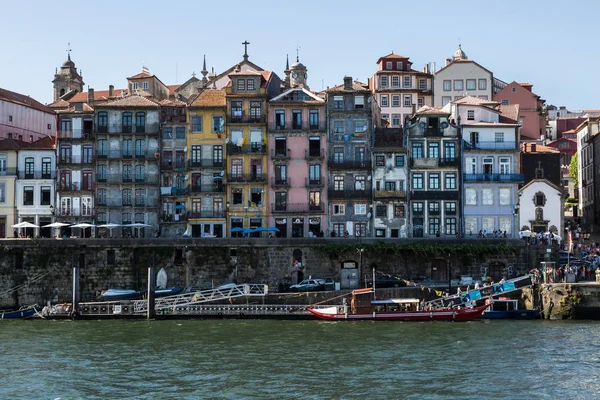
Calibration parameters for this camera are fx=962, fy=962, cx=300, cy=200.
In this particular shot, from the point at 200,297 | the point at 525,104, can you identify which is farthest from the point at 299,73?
the point at 200,297

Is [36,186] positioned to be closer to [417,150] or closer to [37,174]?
[37,174]

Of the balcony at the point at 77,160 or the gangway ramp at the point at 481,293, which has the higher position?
the balcony at the point at 77,160

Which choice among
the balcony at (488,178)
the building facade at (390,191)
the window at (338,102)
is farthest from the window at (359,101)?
the balcony at (488,178)

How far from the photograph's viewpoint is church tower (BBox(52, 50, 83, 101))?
429 ft

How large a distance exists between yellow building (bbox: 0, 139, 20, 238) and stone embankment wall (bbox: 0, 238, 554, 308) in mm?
8999

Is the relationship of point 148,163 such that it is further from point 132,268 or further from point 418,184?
point 418,184

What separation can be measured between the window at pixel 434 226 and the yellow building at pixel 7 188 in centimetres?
3585

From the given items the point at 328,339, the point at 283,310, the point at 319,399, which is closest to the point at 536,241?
the point at 283,310

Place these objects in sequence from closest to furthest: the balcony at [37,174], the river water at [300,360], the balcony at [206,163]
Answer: the river water at [300,360]
the balcony at [206,163]
the balcony at [37,174]

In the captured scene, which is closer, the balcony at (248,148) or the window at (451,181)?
the window at (451,181)

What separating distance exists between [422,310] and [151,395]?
28.1m

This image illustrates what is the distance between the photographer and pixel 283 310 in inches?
2594

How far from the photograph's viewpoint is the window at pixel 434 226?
81.2 metres

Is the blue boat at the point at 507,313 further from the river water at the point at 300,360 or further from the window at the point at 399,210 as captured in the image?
the window at the point at 399,210
